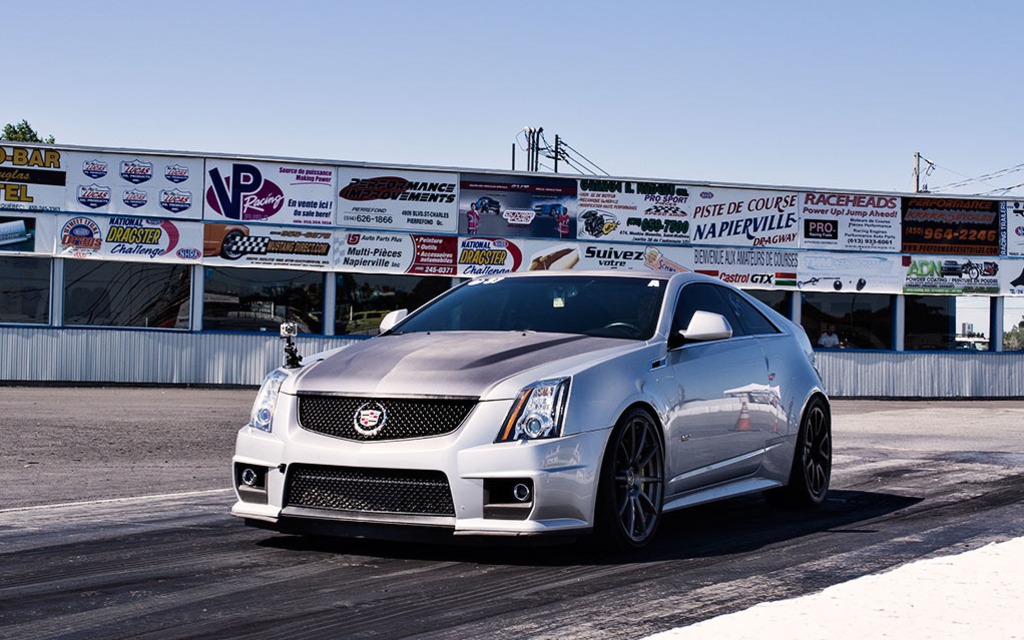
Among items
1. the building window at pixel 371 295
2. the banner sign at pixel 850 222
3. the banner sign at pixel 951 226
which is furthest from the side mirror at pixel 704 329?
the banner sign at pixel 951 226

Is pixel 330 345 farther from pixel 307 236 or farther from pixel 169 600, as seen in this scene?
pixel 169 600

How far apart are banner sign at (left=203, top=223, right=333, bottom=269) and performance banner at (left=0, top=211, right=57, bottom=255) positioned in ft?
11.2

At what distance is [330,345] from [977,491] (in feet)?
70.4

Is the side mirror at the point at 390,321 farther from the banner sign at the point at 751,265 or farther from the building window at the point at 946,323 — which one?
the building window at the point at 946,323

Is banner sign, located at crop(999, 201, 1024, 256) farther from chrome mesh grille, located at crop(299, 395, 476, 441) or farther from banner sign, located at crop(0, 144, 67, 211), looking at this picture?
chrome mesh grille, located at crop(299, 395, 476, 441)

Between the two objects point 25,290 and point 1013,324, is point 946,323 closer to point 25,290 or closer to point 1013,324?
point 1013,324

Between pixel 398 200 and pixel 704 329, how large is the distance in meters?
23.3

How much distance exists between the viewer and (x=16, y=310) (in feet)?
94.7

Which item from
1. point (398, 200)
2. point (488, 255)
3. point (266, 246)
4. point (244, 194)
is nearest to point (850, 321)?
point (488, 255)

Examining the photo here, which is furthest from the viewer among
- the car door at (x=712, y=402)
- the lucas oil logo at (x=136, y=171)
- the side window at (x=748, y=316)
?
the lucas oil logo at (x=136, y=171)

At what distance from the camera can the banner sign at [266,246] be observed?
29250 mm

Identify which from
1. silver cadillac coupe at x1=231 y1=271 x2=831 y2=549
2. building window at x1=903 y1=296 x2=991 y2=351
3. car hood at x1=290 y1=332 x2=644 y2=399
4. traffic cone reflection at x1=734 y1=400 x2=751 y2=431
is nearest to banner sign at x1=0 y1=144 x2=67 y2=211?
building window at x1=903 y1=296 x2=991 y2=351

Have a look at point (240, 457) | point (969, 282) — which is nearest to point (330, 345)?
point (969, 282)

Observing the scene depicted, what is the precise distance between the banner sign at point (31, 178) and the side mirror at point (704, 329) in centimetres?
2413
